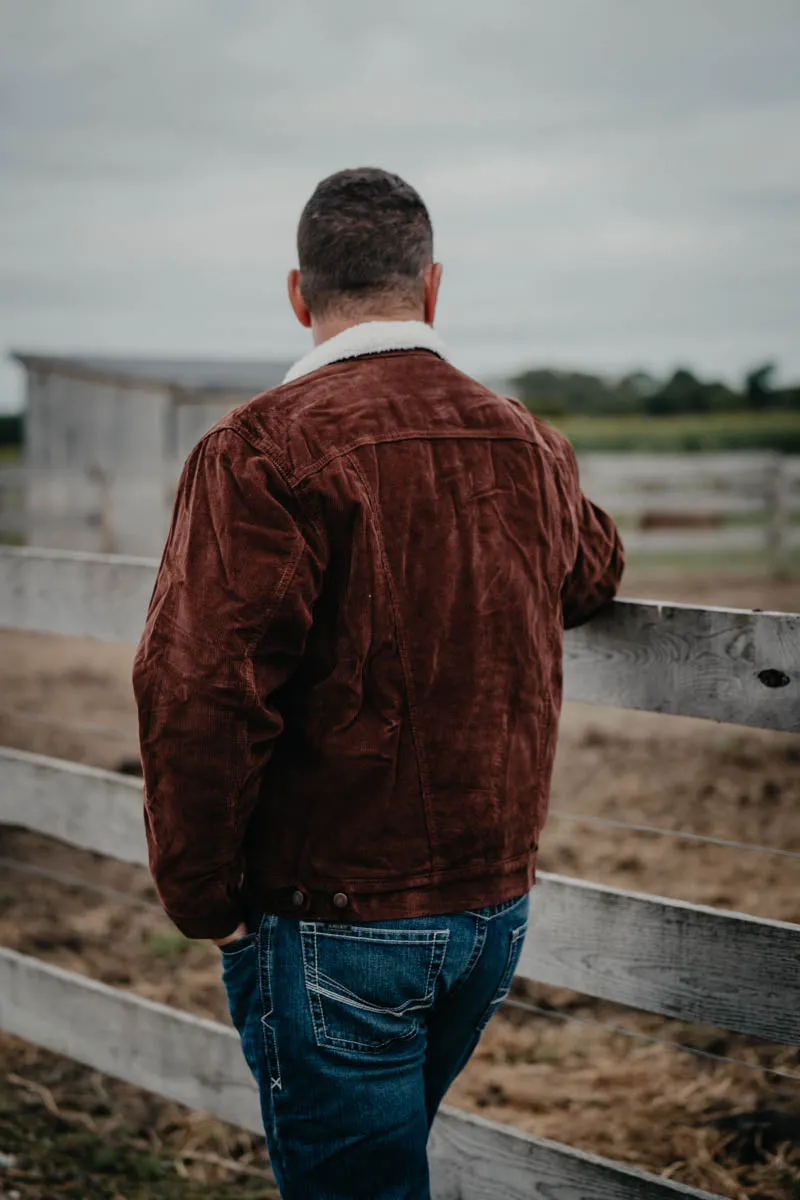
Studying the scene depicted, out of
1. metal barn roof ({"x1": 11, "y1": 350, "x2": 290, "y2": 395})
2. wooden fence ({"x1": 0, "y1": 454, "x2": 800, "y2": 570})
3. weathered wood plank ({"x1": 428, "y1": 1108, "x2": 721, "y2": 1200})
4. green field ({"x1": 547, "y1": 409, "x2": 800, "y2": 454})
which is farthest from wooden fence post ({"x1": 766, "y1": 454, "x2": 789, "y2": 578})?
weathered wood plank ({"x1": 428, "y1": 1108, "x2": 721, "y2": 1200})

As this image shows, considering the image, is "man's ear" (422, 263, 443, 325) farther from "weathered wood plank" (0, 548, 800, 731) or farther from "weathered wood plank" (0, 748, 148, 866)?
"weathered wood plank" (0, 748, 148, 866)

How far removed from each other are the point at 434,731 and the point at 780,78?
23.2 m

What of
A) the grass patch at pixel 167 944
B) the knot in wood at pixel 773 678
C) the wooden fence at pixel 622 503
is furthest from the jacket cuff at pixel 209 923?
the wooden fence at pixel 622 503

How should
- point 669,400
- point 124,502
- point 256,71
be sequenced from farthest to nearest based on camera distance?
point 669,400, point 256,71, point 124,502

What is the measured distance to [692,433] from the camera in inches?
1199

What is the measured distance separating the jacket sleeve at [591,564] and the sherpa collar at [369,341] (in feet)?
1.19

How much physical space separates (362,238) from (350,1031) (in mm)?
1122

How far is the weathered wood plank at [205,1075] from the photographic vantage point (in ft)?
6.40

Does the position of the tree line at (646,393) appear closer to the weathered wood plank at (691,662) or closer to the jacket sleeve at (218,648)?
the weathered wood plank at (691,662)

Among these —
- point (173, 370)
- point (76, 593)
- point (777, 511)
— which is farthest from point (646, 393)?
point (76, 593)

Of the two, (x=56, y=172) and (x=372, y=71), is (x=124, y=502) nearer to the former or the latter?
(x=372, y=71)

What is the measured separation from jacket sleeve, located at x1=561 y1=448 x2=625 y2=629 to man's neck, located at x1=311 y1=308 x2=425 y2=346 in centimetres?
38

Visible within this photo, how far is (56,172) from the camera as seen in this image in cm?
3161

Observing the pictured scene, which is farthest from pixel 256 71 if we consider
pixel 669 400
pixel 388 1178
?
pixel 388 1178
